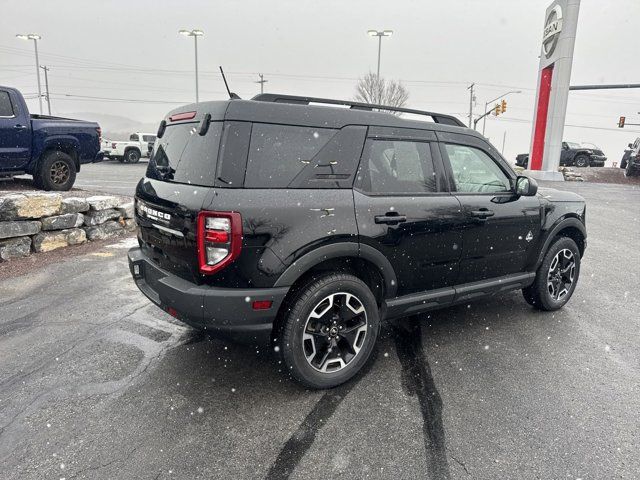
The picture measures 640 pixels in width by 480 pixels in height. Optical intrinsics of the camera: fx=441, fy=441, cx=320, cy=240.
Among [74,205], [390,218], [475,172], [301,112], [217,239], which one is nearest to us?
[217,239]

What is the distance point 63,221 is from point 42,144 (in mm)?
3054

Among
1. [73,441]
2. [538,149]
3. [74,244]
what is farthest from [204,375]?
[538,149]

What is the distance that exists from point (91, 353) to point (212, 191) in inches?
73.4

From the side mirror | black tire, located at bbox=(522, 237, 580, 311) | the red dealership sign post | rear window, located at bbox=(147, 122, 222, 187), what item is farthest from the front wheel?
rear window, located at bbox=(147, 122, 222, 187)

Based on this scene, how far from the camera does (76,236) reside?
6.67 meters

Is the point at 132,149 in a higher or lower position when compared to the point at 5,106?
lower

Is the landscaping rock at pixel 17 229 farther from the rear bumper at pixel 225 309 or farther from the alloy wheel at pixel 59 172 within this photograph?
the rear bumper at pixel 225 309

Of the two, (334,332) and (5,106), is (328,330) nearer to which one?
Answer: (334,332)

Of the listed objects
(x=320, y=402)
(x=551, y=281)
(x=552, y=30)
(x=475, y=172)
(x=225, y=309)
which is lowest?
(x=320, y=402)

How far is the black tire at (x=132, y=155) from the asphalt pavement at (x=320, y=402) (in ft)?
78.2

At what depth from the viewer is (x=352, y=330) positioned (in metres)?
3.12

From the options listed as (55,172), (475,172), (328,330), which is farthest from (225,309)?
(55,172)

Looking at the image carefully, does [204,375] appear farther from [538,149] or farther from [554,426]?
[538,149]

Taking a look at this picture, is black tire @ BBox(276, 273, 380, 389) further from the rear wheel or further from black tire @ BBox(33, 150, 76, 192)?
the rear wheel
